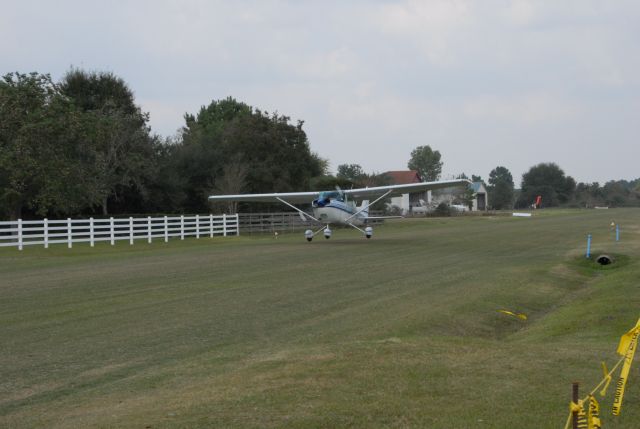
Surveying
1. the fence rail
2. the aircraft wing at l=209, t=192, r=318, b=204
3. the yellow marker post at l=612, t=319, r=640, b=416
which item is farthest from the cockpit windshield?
the yellow marker post at l=612, t=319, r=640, b=416

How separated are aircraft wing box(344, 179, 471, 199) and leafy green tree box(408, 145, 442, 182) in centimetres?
11836

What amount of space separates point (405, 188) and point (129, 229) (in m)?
14.9

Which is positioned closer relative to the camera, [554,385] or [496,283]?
[554,385]

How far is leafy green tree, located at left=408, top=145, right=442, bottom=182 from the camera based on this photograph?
155 m

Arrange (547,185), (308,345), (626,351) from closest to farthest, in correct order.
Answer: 1. (626,351)
2. (308,345)
3. (547,185)

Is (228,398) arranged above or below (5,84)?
below

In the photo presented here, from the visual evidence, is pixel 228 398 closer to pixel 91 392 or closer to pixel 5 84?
pixel 91 392

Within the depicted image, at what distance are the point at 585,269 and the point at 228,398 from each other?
60.0 feet

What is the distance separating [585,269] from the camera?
22766 millimetres

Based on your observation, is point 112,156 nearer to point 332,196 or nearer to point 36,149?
point 36,149

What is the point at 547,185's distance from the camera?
150m

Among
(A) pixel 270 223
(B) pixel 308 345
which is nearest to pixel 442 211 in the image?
(A) pixel 270 223

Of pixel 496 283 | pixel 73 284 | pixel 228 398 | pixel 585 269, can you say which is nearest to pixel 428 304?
pixel 496 283

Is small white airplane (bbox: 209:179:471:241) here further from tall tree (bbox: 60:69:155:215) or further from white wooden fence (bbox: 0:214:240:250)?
tall tree (bbox: 60:69:155:215)
